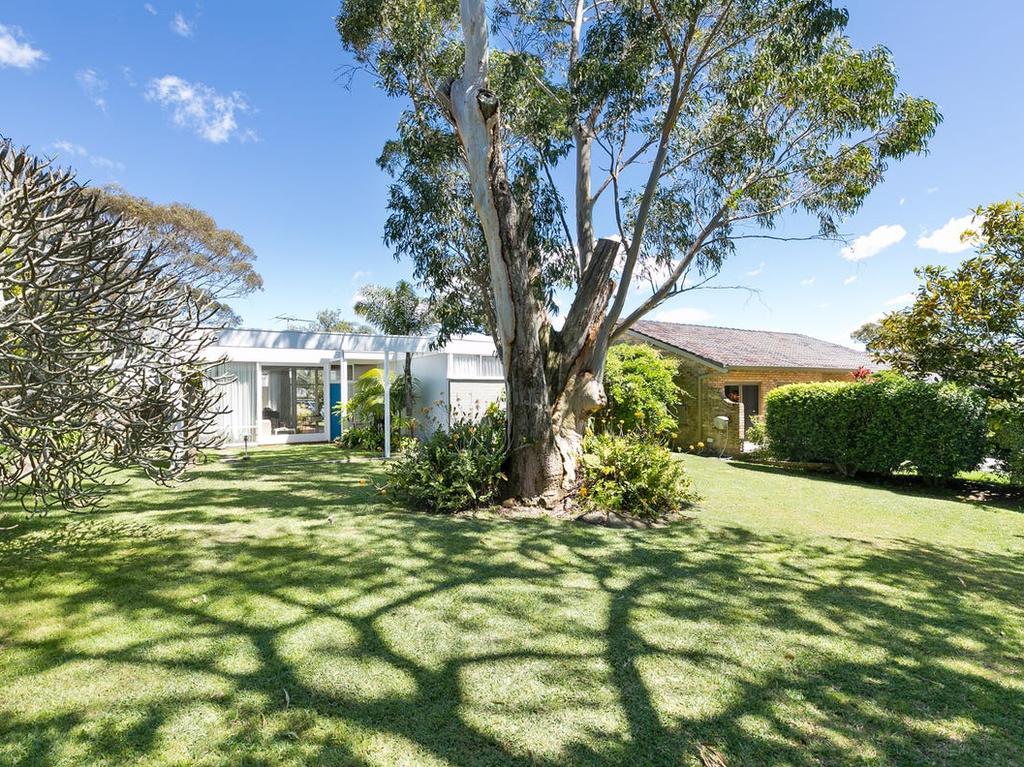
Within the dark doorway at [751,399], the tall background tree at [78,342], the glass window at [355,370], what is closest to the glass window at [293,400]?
the glass window at [355,370]

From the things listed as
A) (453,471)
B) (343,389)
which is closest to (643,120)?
(453,471)

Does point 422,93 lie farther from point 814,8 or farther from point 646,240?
point 814,8

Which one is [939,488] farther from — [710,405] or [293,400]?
[293,400]

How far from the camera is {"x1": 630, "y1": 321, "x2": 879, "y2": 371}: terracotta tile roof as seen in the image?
18.4 m

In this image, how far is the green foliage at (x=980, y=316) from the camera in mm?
10383

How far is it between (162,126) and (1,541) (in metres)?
18.4

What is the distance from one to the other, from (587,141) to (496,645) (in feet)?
29.2

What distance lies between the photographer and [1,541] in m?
5.72

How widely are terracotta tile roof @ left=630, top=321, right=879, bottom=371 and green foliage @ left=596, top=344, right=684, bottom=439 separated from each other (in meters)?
3.78

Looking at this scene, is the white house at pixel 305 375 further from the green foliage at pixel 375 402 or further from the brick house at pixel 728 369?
the brick house at pixel 728 369

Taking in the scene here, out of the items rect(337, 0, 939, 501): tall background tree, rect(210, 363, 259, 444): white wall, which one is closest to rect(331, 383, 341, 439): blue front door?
rect(210, 363, 259, 444): white wall

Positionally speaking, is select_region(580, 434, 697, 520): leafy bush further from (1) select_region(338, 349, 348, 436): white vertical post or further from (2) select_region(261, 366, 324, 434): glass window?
(2) select_region(261, 366, 324, 434): glass window

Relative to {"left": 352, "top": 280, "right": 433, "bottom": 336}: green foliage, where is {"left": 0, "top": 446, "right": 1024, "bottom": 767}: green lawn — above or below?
below

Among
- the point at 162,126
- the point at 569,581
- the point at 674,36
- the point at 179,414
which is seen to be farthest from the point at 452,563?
the point at 162,126
